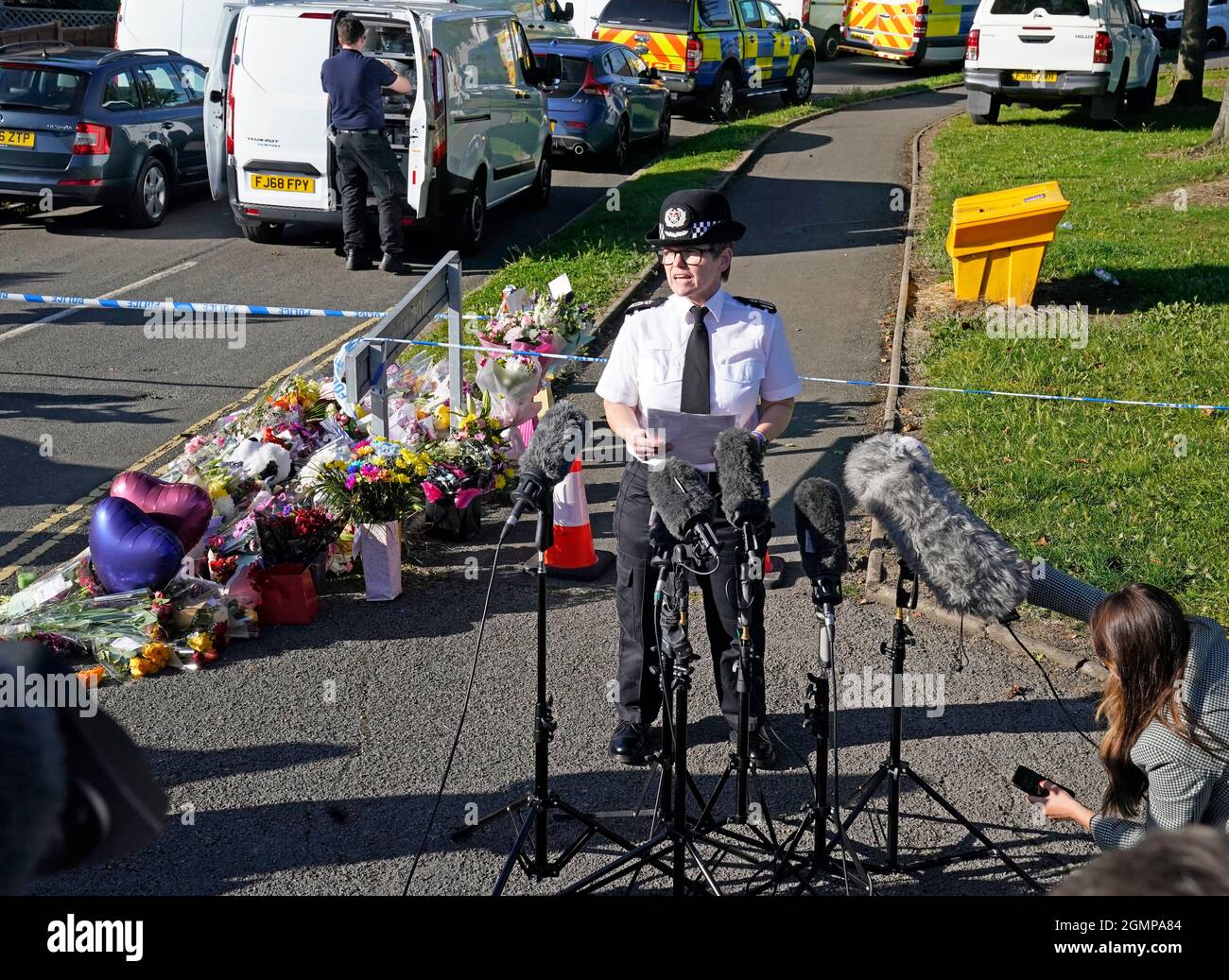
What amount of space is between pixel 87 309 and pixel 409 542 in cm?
612

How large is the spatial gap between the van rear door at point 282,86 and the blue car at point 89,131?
2.39 meters

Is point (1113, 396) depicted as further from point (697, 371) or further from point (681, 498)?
point (681, 498)

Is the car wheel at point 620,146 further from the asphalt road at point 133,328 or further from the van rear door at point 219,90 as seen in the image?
the van rear door at point 219,90

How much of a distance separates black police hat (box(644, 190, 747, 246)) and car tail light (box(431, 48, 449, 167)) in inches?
337

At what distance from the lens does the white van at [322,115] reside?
13.1 meters

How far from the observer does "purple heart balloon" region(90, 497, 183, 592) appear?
634 cm

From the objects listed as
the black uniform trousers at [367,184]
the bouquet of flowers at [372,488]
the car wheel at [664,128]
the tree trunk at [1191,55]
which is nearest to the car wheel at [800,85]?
the car wheel at [664,128]

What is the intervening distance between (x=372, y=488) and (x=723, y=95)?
18.9 meters

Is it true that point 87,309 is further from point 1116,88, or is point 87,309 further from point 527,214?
point 1116,88

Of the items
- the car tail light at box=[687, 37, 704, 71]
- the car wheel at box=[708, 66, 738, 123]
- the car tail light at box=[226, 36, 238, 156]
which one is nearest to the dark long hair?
the car tail light at box=[226, 36, 238, 156]

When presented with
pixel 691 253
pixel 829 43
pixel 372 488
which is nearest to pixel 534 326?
pixel 372 488

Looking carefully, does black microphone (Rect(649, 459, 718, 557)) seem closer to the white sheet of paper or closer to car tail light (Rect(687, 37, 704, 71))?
the white sheet of paper

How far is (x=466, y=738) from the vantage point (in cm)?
571
